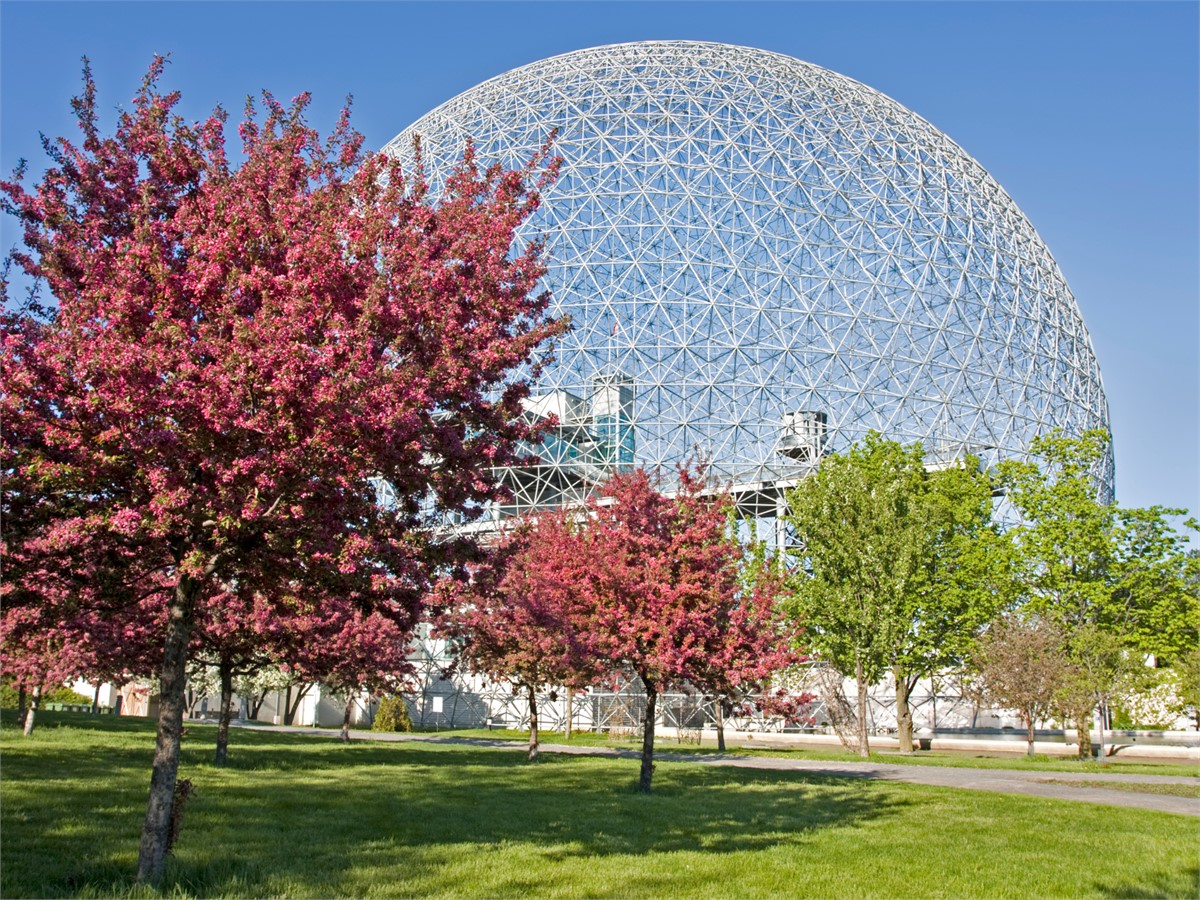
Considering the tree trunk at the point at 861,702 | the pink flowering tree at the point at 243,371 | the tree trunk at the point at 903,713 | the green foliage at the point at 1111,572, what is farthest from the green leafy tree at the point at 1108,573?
the pink flowering tree at the point at 243,371

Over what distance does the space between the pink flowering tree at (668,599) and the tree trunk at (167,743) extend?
30.3ft

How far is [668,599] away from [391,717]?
31109 mm

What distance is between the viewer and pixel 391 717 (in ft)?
144

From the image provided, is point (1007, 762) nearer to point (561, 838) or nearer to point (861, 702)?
point (861, 702)

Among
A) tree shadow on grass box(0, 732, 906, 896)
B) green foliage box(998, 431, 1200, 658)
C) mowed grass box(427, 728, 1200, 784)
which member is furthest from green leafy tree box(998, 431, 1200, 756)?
tree shadow on grass box(0, 732, 906, 896)

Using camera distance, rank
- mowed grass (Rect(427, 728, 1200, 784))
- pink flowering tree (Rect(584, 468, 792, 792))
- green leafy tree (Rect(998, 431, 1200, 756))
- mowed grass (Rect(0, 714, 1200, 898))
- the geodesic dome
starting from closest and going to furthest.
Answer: mowed grass (Rect(0, 714, 1200, 898))
pink flowering tree (Rect(584, 468, 792, 792))
mowed grass (Rect(427, 728, 1200, 784))
green leafy tree (Rect(998, 431, 1200, 756))
the geodesic dome

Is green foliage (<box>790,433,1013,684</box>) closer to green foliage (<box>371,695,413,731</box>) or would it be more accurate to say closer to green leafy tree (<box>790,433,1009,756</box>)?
green leafy tree (<box>790,433,1009,756</box>)

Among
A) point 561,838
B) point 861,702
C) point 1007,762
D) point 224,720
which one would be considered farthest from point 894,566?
point 561,838

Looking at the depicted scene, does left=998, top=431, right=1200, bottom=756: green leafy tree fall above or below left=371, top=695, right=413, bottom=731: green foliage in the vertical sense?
above

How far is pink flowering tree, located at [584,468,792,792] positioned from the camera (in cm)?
1617

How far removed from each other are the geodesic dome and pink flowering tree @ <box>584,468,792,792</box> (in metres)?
20.9

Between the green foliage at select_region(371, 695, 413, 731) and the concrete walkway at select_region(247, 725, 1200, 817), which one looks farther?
the green foliage at select_region(371, 695, 413, 731)

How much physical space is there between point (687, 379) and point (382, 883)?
33303mm

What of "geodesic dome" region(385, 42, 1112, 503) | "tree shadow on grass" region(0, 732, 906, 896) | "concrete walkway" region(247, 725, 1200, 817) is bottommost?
"concrete walkway" region(247, 725, 1200, 817)
